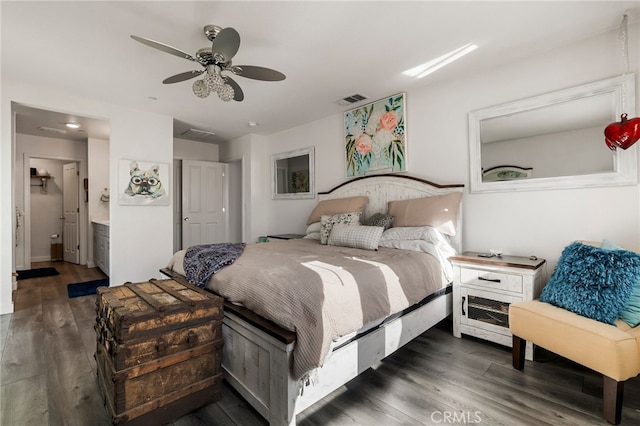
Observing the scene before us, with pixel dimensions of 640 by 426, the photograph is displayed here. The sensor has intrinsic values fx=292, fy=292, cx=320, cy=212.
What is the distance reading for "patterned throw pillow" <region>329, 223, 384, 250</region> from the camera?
279cm

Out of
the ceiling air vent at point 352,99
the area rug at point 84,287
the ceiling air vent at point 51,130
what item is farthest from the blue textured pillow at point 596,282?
the ceiling air vent at point 51,130

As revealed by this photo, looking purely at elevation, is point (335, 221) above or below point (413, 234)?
above

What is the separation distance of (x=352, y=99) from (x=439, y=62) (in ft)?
3.84

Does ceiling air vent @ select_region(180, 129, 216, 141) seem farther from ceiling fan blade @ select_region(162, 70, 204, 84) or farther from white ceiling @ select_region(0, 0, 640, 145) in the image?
ceiling fan blade @ select_region(162, 70, 204, 84)

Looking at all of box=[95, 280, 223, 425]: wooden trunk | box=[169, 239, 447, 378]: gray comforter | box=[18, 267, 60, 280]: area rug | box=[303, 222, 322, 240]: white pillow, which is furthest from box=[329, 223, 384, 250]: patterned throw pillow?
box=[18, 267, 60, 280]: area rug

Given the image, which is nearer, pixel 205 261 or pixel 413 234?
pixel 205 261

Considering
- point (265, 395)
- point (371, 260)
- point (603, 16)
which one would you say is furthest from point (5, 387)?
point (603, 16)

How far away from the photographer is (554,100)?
8.13 feet

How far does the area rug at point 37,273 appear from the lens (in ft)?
15.9

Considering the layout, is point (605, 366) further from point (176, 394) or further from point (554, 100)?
point (176, 394)

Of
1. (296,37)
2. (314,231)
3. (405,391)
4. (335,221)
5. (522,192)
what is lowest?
(405,391)

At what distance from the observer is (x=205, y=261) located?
2129mm

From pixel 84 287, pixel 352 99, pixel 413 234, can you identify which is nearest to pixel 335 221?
pixel 413 234

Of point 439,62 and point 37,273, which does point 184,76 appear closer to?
point 439,62
